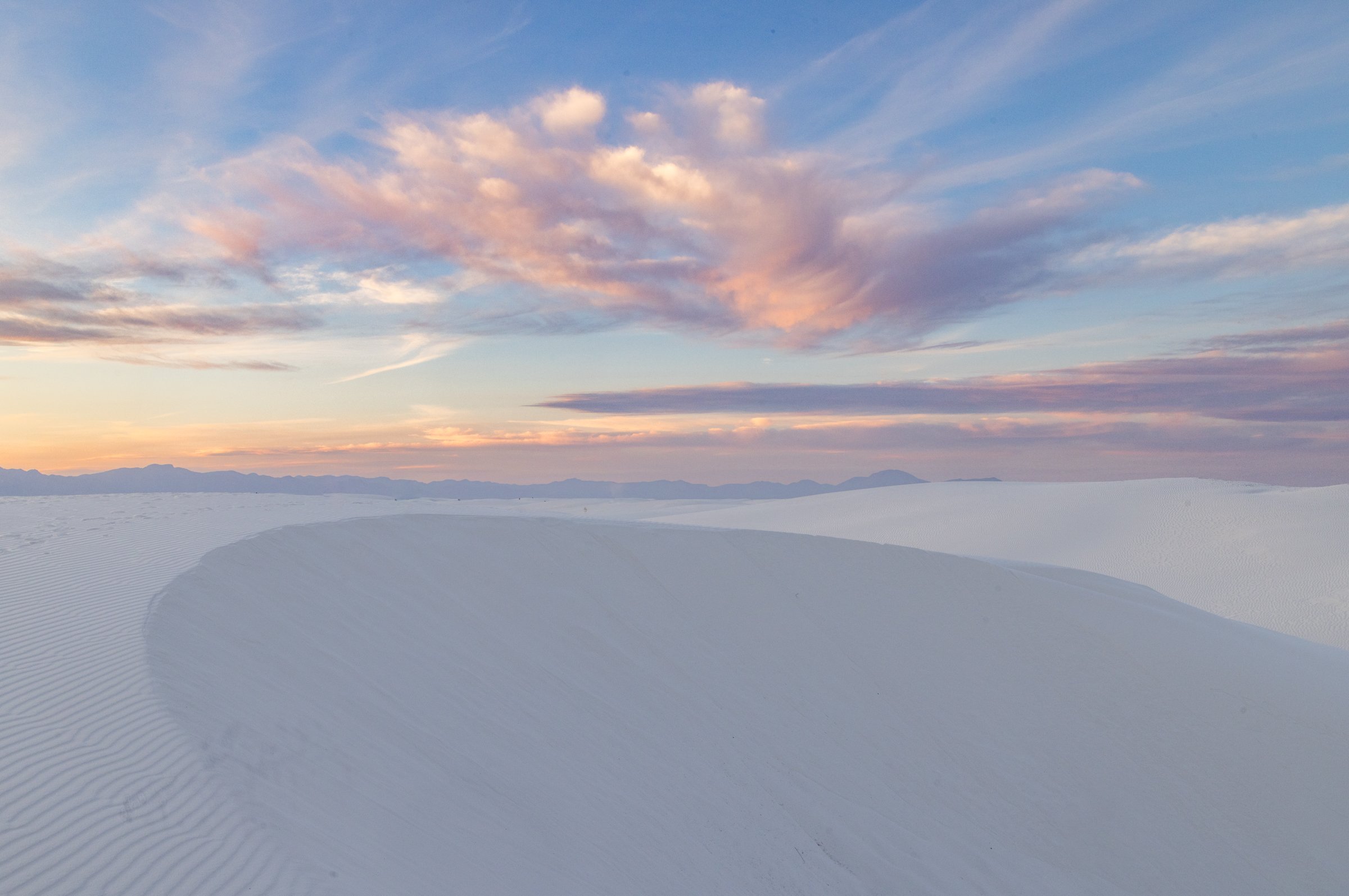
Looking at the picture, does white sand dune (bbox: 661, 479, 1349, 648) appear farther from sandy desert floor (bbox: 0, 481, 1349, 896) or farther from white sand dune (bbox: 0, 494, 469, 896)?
white sand dune (bbox: 0, 494, 469, 896)

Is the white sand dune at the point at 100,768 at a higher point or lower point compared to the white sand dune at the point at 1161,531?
higher

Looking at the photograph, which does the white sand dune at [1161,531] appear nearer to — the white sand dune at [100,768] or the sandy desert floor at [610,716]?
the sandy desert floor at [610,716]

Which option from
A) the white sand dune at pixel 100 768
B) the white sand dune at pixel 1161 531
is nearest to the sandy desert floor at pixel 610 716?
the white sand dune at pixel 100 768

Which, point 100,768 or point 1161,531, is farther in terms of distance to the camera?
point 1161,531

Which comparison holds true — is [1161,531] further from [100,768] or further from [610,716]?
[100,768]

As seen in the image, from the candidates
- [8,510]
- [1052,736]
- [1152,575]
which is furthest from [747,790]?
[1152,575]

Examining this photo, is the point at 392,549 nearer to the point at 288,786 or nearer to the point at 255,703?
the point at 255,703

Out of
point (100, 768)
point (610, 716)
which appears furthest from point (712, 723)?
point (100, 768)

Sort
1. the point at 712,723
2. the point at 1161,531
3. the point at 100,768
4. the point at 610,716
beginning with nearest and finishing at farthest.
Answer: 1. the point at 100,768
2. the point at 610,716
3. the point at 712,723
4. the point at 1161,531
